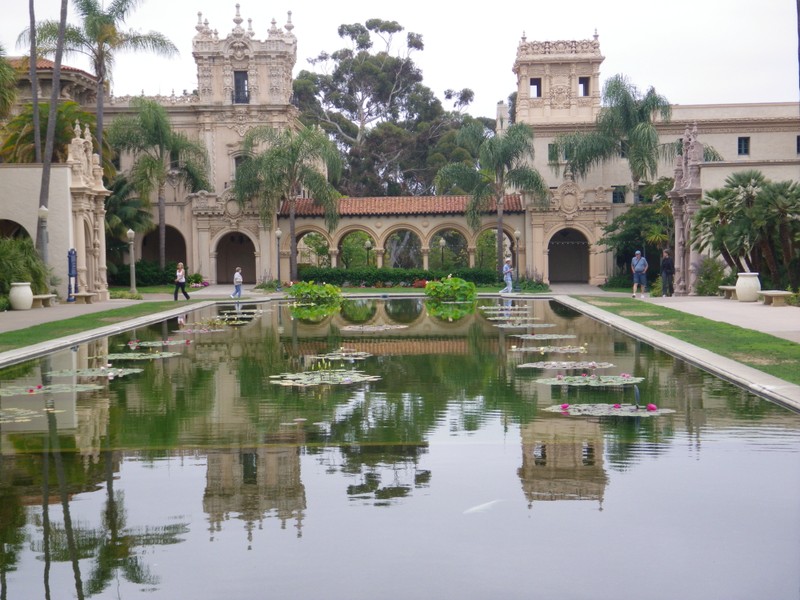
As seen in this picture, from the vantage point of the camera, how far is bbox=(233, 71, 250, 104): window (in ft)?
194

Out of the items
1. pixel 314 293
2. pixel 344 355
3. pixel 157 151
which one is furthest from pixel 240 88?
pixel 344 355

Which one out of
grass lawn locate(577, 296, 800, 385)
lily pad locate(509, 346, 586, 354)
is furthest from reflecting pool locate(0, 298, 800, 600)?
lily pad locate(509, 346, 586, 354)

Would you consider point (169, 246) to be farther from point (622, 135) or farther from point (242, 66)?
point (622, 135)

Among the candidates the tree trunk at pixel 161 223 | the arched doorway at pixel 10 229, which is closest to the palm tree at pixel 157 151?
the tree trunk at pixel 161 223

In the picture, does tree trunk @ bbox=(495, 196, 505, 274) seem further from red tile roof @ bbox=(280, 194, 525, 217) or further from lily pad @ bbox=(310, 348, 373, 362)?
lily pad @ bbox=(310, 348, 373, 362)

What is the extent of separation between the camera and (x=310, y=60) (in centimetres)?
8288

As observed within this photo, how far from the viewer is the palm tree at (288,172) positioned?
168ft

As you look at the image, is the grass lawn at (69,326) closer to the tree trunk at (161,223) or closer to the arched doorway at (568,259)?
the tree trunk at (161,223)

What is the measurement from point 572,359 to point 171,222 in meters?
43.5

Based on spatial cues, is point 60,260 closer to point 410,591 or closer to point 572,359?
point 572,359

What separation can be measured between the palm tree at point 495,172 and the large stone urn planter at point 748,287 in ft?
69.9

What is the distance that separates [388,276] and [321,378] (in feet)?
129

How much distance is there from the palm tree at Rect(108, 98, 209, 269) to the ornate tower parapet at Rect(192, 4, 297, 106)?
487cm

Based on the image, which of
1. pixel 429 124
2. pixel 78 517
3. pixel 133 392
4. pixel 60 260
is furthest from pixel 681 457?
pixel 429 124
